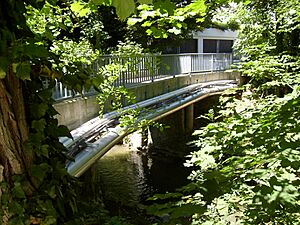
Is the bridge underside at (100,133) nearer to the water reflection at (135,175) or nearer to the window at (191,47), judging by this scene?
the water reflection at (135,175)

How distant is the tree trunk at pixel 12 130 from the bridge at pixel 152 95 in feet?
1.97

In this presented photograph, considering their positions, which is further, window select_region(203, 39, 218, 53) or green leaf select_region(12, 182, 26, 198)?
window select_region(203, 39, 218, 53)

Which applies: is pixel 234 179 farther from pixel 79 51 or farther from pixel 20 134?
pixel 79 51

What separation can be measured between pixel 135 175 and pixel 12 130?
9515 mm

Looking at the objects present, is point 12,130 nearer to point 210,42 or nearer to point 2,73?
point 2,73

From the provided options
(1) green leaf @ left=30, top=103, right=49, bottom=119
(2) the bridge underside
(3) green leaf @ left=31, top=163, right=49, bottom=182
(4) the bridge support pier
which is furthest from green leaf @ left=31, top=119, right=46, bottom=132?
(4) the bridge support pier

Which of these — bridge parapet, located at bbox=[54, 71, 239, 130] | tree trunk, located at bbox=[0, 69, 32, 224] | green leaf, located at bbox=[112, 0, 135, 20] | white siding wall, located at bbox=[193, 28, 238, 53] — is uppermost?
white siding wall, located at bbox=[193, 28, 238, 53]

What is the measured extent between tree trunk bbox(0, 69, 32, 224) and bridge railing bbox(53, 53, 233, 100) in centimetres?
117

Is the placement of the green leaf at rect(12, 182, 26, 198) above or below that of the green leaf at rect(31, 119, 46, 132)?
below

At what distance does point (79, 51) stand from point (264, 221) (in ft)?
12.7

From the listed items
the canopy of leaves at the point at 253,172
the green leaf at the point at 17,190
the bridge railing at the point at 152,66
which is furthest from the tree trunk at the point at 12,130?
the bridge railing at the point at 152,66

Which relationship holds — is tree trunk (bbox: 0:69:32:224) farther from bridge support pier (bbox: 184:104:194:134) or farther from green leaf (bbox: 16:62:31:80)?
bridge support pier (bbox: 184:104:194:134)

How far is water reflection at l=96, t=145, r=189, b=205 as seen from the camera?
9.03 meters

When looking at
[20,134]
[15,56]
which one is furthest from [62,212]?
[15,56]
